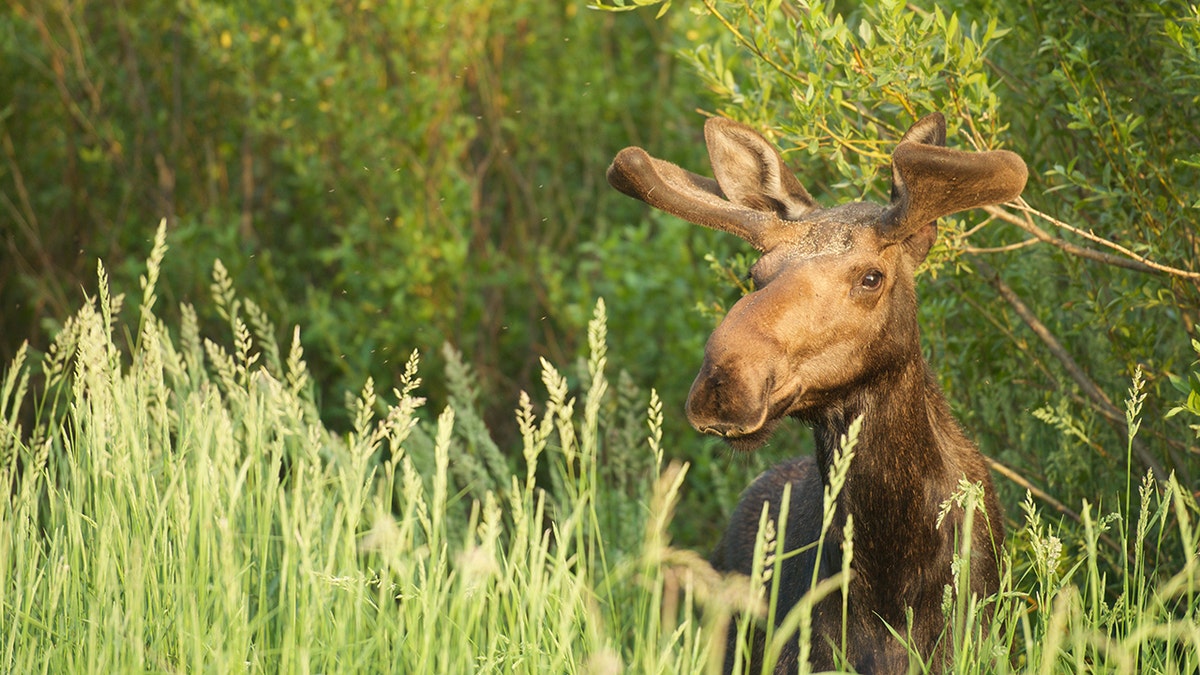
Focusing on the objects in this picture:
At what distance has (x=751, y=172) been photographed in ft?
16.5

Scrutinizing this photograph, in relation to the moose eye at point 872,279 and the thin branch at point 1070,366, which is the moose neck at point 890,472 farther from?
the thin branch at point 1070,366

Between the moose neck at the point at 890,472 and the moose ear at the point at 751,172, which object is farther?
the moose ear at the point at 751,172

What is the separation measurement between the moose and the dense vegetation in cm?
37

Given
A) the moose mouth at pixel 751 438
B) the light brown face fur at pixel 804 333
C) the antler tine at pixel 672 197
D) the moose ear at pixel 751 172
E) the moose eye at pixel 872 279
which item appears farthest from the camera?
the moose ear at pixel 751 172

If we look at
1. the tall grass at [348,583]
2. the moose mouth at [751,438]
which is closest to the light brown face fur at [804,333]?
the moose mouth at [751,438]

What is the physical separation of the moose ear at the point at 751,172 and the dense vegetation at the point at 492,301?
17cm

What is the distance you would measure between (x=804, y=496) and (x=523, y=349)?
498 centimetres

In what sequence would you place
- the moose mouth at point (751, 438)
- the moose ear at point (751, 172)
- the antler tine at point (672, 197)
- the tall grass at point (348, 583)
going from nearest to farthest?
the tall grass at point (348, 583), the moose mouth at point (751, 438), the antler tine at point (672, 197), the moose ear at point (751, 172)

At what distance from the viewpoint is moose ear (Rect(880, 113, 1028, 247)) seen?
13.7 ft

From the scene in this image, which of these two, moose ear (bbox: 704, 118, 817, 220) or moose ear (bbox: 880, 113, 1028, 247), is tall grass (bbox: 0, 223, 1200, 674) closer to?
moose ear (bbox: 880, 113, 1028, 247)

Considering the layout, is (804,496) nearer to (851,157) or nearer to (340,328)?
(851,157)

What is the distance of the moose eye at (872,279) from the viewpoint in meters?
4.39

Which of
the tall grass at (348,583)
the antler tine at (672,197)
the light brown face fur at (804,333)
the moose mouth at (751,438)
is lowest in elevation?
the tall grass at (348,583)

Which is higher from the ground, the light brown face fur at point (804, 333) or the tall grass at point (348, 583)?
the light brown face fur at point (804, 333)
